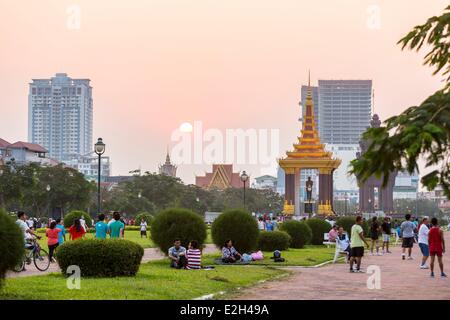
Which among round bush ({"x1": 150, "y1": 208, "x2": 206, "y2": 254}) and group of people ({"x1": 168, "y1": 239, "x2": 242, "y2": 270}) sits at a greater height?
round bush ({"x1": 150, "y1": 208, "x2": 206, "y2": 254})

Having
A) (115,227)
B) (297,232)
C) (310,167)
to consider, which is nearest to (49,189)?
(310,167)

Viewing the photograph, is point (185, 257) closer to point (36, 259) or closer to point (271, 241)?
point (36, 259)

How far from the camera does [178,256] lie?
2328cm

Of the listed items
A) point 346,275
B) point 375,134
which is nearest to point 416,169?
point 375,134

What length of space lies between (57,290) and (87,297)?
47.3 inches

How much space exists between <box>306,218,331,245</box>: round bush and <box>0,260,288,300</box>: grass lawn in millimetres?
20795

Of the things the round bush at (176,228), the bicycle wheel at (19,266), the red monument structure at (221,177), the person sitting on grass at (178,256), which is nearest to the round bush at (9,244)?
the bicycle wheel at (19,266)

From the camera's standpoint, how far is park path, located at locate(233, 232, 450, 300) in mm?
17156

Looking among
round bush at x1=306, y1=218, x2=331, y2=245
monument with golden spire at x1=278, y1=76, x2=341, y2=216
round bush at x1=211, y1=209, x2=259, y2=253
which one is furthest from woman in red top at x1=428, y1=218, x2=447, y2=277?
monument with golden spire at x1=278, y1=76, x2=341, y2=216

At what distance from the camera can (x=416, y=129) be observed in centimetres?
1130

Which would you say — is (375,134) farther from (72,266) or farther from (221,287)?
(72,266)

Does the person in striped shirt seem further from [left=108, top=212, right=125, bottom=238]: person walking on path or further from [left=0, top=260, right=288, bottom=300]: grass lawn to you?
[left=108, top=212, right=125, bottom=238]: person walking on path

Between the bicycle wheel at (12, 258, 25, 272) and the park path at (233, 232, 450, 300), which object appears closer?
the bicycle wheel at (12, 258, 25, 272)

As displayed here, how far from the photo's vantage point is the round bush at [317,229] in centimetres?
4338
